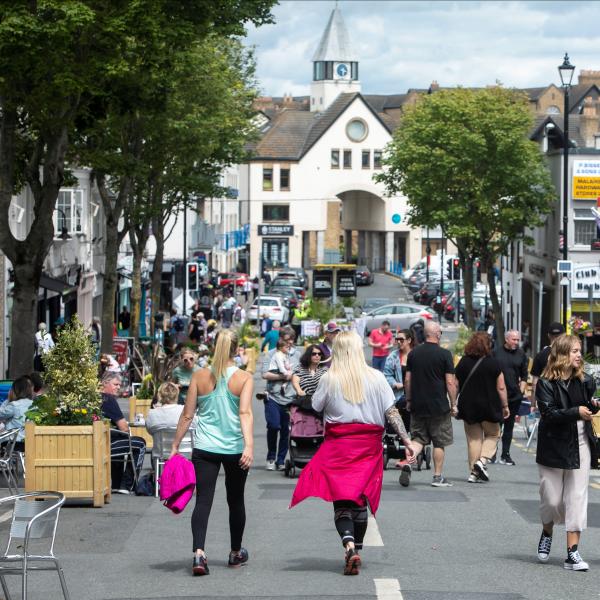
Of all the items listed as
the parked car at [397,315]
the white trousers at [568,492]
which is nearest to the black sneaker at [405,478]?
the white trousers at [568,492]

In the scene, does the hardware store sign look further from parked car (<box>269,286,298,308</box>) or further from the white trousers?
the white trousers

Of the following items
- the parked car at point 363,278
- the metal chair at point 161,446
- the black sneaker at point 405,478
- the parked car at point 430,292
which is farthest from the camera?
the parked car at point 363,278

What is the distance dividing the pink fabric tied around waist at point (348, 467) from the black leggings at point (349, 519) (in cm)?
7

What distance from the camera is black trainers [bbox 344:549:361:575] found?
9977 millimetres

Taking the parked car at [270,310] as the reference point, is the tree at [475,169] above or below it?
above

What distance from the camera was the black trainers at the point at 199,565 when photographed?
1002cm

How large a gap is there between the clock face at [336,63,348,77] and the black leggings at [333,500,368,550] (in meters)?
169

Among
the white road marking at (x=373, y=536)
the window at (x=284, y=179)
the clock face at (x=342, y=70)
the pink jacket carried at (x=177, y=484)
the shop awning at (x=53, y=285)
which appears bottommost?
the white road marking at (x=373, y=536)

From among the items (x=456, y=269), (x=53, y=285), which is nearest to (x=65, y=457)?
(x=53, y=285)

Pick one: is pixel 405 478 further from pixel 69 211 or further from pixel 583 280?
pixel 583 280

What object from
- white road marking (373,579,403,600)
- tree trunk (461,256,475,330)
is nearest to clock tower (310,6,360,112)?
tree trunk (461,256,475,330)

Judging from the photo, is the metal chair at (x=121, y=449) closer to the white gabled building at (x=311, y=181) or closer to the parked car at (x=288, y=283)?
the parked car at (x=288, y=283)

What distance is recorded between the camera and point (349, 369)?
10086 millimetres

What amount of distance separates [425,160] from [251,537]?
4667cm
